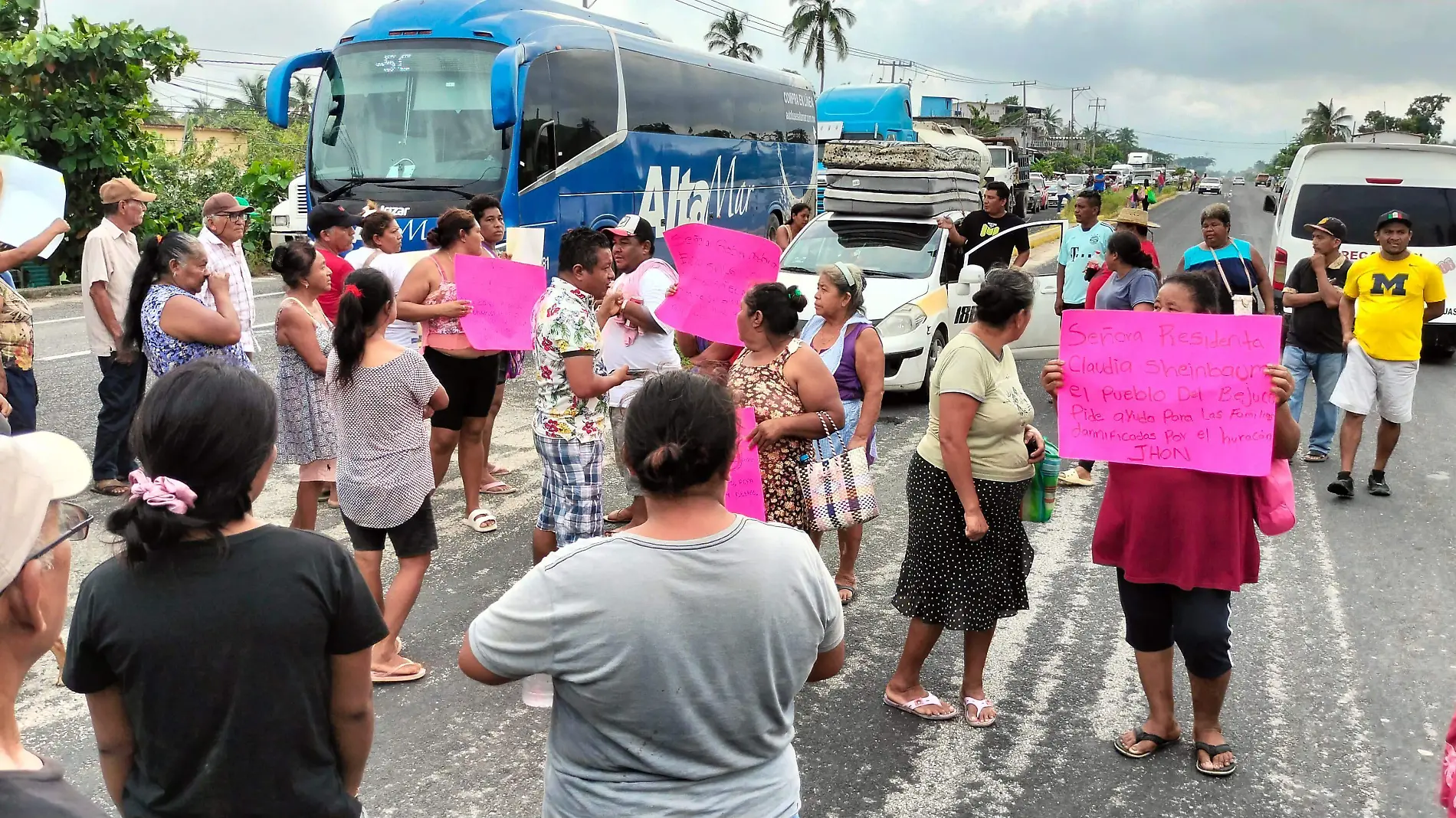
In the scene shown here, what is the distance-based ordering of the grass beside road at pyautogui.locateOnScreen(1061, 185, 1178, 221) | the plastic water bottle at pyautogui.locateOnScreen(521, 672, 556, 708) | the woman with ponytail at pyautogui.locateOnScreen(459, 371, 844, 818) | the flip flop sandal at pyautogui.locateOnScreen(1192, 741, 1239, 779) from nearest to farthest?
the woman with ponytail at pyautogui.locateOnScreen(459, 371, 844, 818) < the plastic water bottle at pyautogui.locateOnScreen(521, 672, 556, 708) < the flip flop sandal at pyautogui.locateOnScreen(1192, 741, 1239, 779) < the grass beside road at pyautogui.locateOnScreen(1061, 185, 1178, 221)

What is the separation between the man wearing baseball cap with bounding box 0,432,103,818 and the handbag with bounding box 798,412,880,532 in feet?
9.83

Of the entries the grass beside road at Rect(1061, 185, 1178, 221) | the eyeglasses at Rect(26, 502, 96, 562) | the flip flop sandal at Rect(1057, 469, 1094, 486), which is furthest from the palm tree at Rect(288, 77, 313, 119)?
the eyeglasses at Rect(26, 502, 96, 562)

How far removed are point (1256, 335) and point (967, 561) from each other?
50.2 inches

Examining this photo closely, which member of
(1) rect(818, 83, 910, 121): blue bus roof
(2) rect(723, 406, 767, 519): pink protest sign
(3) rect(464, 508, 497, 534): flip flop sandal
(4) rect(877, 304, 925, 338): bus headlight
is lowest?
(3) rect(464, 508, 497, 534): flip flop sandal

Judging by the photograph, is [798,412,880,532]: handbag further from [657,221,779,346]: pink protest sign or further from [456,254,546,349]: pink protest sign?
[456,254,546,349]: pink protest sign

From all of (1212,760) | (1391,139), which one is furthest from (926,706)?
(1391,139)

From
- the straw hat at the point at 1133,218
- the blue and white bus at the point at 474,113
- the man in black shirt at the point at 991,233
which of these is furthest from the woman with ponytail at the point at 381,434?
the blue and white bus at the point at 474,113

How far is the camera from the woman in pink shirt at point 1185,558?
3703mm

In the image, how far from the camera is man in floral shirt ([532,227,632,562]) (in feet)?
15.4

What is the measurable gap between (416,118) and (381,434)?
8853 millimetres

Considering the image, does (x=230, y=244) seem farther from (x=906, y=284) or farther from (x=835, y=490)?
(x=906, y=284)

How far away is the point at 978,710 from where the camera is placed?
4227mm

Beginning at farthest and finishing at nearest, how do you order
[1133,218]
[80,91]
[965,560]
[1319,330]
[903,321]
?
[80,91] → [903,321] → [1133,218] → [1319,330] → [965,560]

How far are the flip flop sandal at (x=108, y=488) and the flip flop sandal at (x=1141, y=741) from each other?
229 inches
